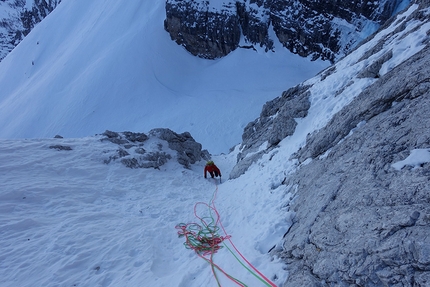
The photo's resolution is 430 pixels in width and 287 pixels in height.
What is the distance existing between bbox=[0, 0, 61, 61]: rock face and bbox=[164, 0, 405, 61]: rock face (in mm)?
72703

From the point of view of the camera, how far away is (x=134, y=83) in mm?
33156

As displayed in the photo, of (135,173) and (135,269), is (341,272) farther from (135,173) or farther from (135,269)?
(135,173)

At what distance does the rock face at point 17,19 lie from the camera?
8588cm

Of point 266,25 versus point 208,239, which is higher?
point 266,25

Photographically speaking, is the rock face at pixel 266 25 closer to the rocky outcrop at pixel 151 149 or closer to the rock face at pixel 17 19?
the rocky outcrop at pixel 151 149

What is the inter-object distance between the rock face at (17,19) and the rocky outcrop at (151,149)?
3806 inches

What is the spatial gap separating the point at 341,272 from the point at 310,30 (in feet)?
128

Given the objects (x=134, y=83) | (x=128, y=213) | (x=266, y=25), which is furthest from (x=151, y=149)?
(x=266, y=25)

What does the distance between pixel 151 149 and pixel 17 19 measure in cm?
13458

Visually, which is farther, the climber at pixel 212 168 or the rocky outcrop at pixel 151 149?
the climber at pixel 212 168

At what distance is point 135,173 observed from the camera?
428 inches

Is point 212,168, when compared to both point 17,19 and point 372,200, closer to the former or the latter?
point 372,200

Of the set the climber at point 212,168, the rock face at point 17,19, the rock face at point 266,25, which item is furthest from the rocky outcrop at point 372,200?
the rock face at point 17,19

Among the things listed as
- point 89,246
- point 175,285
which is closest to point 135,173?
point 89,246
